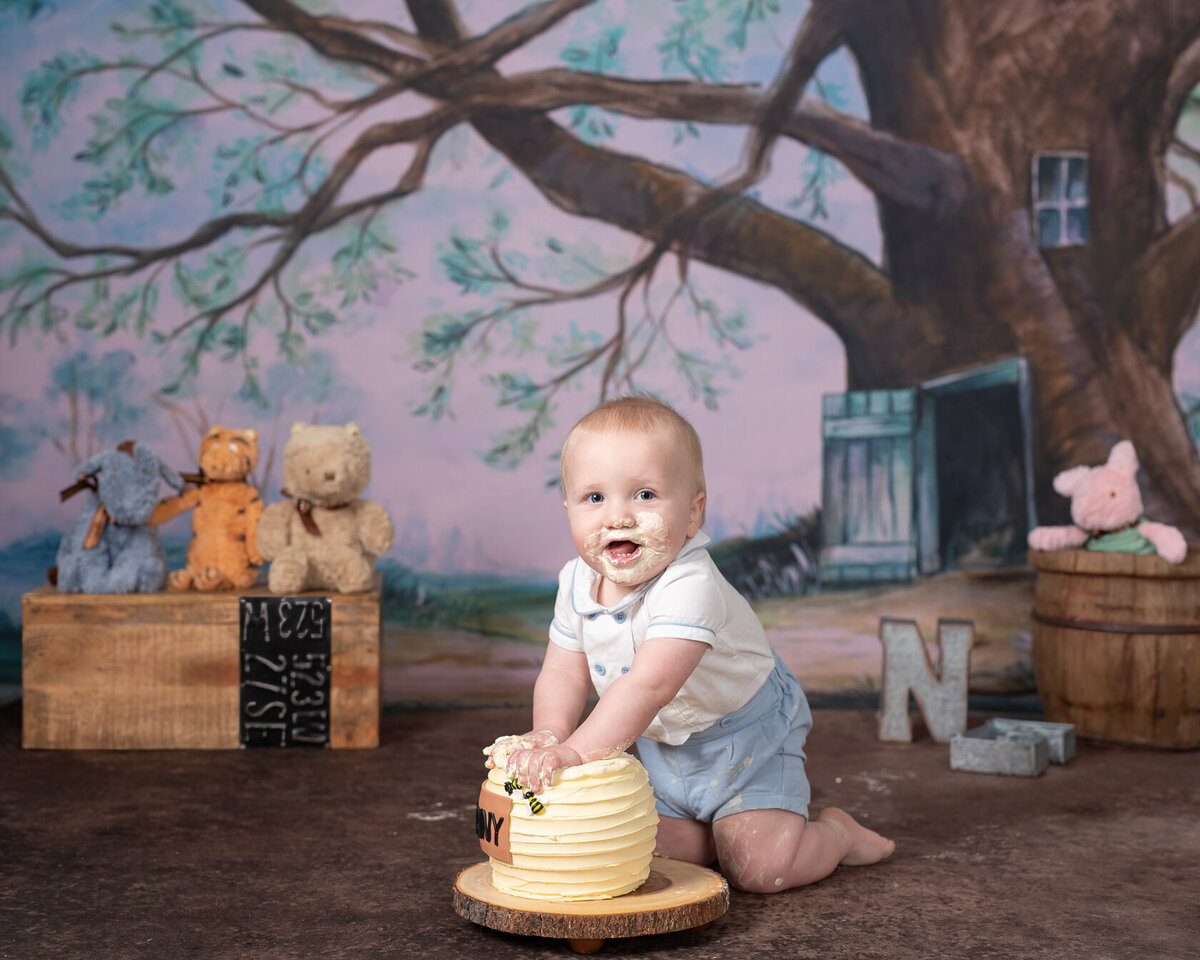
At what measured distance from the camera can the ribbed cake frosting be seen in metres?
1.95

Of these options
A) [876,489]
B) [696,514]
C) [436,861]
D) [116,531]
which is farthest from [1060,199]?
[116,531]

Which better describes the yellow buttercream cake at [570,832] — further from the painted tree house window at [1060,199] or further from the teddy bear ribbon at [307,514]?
the painted tree house window at [1060,199]

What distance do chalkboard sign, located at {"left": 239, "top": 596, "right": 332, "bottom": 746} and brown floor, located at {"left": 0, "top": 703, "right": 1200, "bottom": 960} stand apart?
90mm

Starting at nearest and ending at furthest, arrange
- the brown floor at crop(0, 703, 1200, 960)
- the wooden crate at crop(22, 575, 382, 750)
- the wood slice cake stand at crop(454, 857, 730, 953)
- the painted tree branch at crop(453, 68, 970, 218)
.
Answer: the wood slice cake stand at crop(454, 857, 730, 953)
the brown floor at crop(0, 703, 1200, 960)
the wooden crate at crop(22, 575, 382, 750)
the painted tree branch at crop(453, 68, 970, 218)

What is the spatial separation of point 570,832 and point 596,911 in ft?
0.41

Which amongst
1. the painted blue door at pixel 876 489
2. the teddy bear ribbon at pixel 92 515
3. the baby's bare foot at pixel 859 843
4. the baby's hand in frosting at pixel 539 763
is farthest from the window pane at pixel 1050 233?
the teddy bear ribbon at pixel 92 515

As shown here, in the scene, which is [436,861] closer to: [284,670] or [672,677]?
[672,677]

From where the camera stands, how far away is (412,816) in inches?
112

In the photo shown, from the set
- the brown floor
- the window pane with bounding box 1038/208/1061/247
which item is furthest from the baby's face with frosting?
the window pane with bounding box 1038/208/1061/247

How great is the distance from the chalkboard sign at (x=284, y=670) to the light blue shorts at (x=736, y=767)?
136 centimetres

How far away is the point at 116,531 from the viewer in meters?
3.54

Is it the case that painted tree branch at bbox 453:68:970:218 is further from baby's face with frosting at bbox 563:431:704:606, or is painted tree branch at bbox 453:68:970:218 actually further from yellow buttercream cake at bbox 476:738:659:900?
yellow buttercream cake at bbox 476:738:659:900

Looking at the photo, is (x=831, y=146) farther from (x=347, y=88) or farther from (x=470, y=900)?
(x=470, y=900)

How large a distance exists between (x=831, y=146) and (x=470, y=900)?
305 cm
